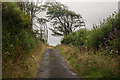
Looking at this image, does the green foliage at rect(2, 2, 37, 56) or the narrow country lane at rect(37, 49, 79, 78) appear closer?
the narrow country lane at rect(37, 49, 79, 78)

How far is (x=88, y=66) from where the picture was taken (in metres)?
8.50

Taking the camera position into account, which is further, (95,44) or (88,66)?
(95,44)

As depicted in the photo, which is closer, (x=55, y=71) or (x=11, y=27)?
(x=55, y=71)

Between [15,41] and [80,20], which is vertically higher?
[80,20]

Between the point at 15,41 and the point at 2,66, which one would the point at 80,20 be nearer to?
the point at 15,41

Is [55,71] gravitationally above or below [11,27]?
below

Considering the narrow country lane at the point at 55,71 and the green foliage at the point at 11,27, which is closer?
the narrow country lane at the point at 55,71

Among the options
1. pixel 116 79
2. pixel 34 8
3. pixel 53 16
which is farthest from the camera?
pixel 53 16

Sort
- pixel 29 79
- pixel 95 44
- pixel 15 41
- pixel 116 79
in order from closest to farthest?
pixel 116 79 → pixel 29 79 → pixel 15 41 → pixel 95 44

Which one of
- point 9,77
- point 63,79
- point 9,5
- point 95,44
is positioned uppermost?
point 9,5

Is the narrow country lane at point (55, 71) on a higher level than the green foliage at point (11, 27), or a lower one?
A: lower

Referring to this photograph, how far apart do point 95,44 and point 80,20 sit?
94.4ft

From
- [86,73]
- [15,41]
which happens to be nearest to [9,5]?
[15,41]

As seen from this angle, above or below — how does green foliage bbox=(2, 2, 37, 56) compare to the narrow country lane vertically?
above
